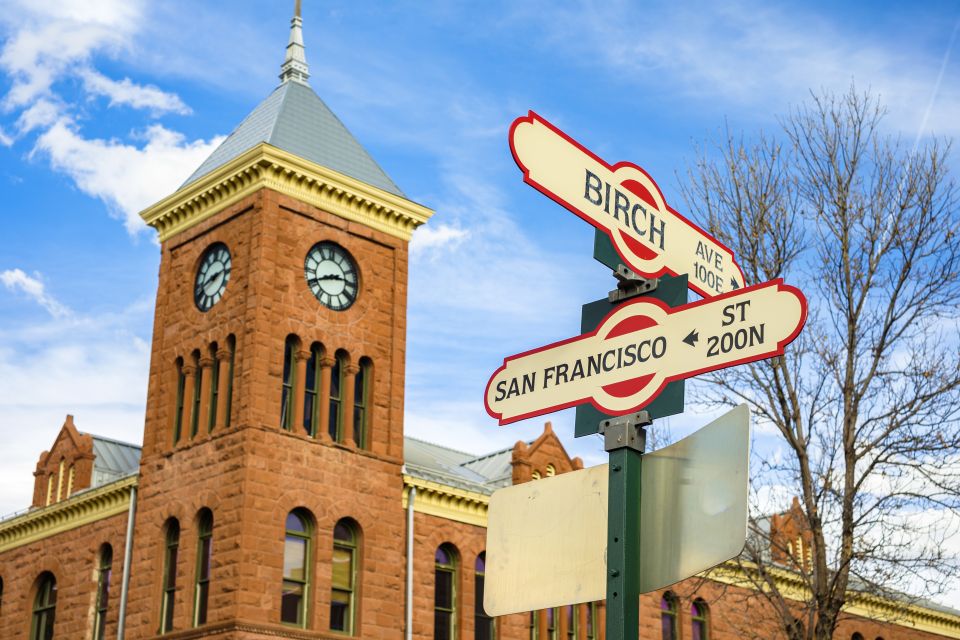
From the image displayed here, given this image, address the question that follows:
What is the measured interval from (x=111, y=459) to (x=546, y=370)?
31.6 metres

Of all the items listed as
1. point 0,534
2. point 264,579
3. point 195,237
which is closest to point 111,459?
point 0,534

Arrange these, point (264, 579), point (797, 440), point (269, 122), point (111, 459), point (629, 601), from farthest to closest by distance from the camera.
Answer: point (111, 459) < point (269, 122) < point (264, 579) < point (797, 440) < point (629, 601)

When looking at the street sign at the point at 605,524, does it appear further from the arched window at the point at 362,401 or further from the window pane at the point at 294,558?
the arched window at the point at 362,401

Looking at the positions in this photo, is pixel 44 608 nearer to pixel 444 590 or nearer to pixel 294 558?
pixel 294 558

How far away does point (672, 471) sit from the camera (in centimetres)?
464

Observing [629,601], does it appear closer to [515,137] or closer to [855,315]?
[515,137]

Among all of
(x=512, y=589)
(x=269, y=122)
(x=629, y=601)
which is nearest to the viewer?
(x=629, y=601)

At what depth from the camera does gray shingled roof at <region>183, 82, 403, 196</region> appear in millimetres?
30750

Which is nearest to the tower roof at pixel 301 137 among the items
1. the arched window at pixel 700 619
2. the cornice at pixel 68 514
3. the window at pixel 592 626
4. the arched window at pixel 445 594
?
the cornice at pixel 68 514

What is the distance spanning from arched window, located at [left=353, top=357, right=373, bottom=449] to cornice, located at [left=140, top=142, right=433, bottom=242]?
11.5 ft

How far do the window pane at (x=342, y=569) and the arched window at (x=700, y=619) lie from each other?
12.5 metres

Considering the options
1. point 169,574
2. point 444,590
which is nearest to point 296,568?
point 169,574

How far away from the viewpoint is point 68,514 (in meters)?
32.8

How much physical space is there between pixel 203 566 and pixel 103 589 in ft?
14.9
